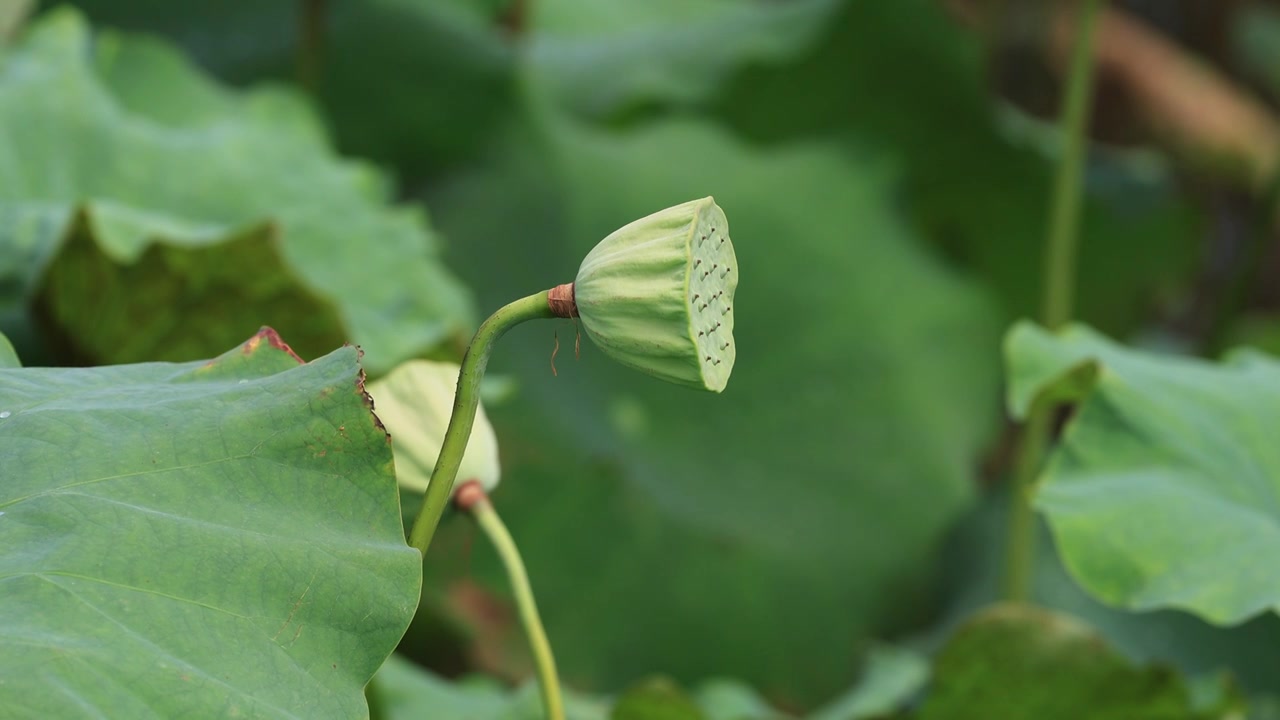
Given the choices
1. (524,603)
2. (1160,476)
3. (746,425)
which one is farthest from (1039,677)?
(746,425)

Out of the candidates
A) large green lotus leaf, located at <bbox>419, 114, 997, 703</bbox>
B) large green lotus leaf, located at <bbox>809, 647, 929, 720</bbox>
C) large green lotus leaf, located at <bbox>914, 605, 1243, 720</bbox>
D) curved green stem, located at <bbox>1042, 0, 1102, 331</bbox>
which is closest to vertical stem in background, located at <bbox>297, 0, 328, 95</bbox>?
large green lotus leaf, located at <bbox>419, 114, 997, 703</bbox>

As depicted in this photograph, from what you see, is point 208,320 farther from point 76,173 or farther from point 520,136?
point 520,136

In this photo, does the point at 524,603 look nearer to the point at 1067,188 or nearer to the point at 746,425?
the point at 1067,188

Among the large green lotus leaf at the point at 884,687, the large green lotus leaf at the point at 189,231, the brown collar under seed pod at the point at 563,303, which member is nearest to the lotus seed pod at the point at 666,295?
the brown collar under seed pod at the point at 563,303

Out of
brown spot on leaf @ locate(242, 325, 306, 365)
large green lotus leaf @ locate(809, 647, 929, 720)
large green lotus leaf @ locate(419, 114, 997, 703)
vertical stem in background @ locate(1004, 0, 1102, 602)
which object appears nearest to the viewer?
brown spot on leaf @ locate(242, 325, 306, 365)

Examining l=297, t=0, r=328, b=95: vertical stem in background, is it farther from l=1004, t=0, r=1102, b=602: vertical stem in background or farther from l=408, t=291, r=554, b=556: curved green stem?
l=408, t=291, r=554, b=556: curved green stem

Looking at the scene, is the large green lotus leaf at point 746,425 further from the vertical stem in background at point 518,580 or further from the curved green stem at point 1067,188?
the vertical stem in background at point 518,580

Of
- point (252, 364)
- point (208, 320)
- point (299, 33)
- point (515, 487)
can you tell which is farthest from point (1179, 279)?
point (252, 364)
